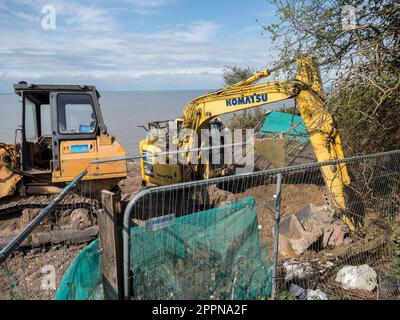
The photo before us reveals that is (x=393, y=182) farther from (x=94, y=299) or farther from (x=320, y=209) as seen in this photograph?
(x=94, y=299)

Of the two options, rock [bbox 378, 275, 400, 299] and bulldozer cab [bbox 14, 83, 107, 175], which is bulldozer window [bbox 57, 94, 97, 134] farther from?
rock [bbox 378, 275, 400, 299]

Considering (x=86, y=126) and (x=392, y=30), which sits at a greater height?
(x=392, y=30)

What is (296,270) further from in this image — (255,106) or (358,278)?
(255,106)

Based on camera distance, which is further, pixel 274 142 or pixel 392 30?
pixel 274 142

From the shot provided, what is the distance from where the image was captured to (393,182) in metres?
5.90

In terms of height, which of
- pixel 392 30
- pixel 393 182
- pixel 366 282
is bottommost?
pixel 366 282

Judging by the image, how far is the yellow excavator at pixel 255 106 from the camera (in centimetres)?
598

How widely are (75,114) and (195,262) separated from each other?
4693 mm

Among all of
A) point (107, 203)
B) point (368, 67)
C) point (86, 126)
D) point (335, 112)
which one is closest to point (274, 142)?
point (335, 112)

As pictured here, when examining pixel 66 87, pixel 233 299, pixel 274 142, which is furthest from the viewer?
pixel 274 142

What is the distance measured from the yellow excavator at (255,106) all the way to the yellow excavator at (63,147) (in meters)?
1.03

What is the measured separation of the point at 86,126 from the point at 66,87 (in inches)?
33.3

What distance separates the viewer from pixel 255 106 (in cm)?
723

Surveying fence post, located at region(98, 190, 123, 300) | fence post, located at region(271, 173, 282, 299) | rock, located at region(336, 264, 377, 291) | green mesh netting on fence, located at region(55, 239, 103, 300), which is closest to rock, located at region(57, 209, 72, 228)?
green mesh netting on fence, located at region(55, 239, 103, 300)
